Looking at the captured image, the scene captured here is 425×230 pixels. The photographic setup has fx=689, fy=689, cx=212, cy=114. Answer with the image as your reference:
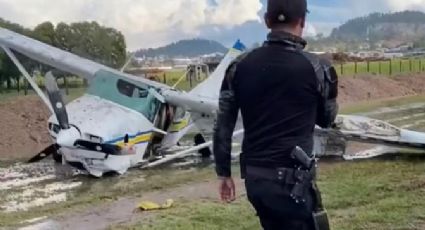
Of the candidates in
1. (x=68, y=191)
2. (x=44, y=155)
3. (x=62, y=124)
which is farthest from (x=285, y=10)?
(x=44, y=155)

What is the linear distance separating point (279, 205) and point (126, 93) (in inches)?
400

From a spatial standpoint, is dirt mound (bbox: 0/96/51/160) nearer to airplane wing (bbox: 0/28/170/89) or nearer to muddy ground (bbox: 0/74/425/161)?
muddy ground (bbox: 0/74/425/161)

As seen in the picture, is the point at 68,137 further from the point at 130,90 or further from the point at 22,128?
the point at 22,128

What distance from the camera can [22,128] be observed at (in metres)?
19.2

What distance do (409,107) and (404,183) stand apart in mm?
19197

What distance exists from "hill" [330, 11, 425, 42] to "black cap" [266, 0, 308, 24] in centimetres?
10066

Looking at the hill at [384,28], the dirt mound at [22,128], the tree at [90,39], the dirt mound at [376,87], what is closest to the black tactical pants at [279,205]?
the dirt mound at [22,128]

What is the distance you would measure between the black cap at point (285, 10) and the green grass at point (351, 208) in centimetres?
383

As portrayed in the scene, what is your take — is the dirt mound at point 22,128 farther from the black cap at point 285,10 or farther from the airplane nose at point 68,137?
the black cap at point 285,10

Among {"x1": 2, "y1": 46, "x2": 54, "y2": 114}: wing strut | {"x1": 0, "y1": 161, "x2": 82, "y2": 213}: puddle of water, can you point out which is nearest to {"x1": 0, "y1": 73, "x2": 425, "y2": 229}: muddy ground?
{"x1": 0, "y1": 161, "x2": 82, "y2": 213}: puddle of water

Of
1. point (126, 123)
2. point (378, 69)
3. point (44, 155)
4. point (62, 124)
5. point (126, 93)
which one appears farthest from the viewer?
point (378, 69)

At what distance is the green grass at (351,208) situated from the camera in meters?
7.18

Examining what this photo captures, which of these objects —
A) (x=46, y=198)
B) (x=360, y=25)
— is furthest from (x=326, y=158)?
(x=360, y=25)

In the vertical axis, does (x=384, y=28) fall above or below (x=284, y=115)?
above
